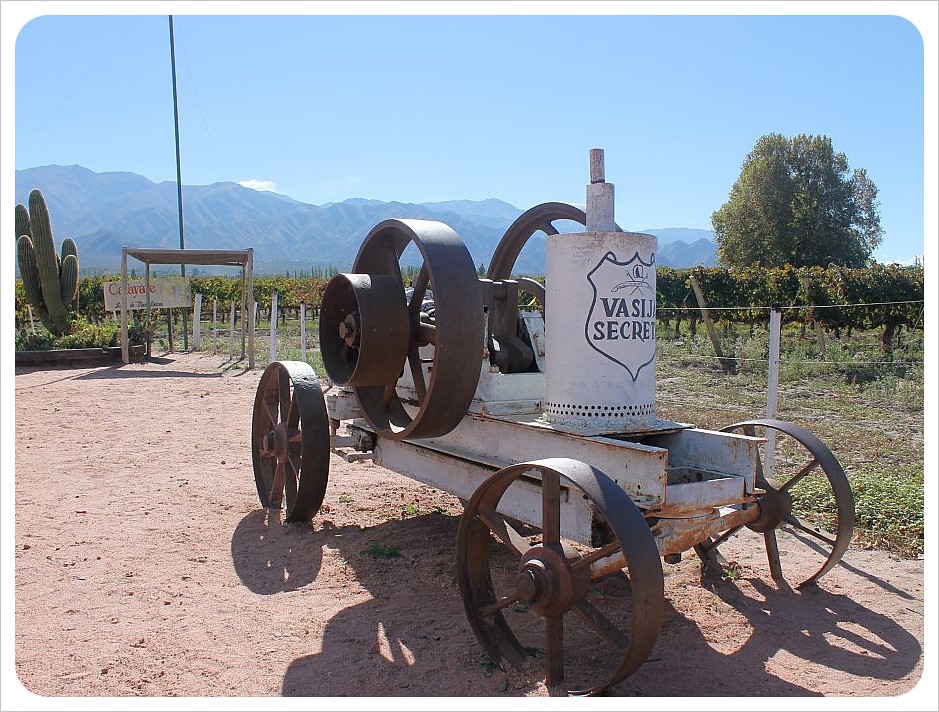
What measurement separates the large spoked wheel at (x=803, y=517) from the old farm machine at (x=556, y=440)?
17mm

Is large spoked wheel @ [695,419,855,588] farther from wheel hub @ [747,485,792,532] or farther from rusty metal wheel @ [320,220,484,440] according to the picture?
rusty metal wheel @ [320,220,484,440]

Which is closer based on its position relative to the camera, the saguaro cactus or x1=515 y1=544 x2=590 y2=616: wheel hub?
x1=515 y1=544 x2=590 y2=616: wheel hub

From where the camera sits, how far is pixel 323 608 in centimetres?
387

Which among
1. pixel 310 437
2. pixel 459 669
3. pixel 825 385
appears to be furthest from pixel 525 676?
pixel 825 385

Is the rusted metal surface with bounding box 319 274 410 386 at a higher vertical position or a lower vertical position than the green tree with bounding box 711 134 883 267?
lower

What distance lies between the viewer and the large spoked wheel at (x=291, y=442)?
4.89 m

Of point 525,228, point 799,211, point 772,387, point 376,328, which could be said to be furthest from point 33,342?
point 799,211

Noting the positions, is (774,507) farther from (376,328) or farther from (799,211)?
(799,211)

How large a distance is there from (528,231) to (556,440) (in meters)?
1.82

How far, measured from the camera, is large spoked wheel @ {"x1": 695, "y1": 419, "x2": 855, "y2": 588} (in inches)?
153

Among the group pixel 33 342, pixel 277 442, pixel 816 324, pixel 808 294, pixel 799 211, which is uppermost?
pixel 799 211

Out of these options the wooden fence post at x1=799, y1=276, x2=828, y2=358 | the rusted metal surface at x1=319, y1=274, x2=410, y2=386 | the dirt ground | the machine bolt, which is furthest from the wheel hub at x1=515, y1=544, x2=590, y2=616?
the wooden fence post at x1=799, y1=276, x2=828, y2=358

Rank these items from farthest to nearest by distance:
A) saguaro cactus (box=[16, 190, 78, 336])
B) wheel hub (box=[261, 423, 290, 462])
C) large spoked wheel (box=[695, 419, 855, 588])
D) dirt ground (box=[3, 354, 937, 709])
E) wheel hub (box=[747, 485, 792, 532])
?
saguaro cactus (box=[16, 190, 78, 336])
wheel hub (box=[261, 423, 290, 462])
wheel hub (box=[747, 485, 792, 532])
large spoked wheel (box=[695, 419, 855, 588])
dirt ground (box=[3, 354, 937, 709])

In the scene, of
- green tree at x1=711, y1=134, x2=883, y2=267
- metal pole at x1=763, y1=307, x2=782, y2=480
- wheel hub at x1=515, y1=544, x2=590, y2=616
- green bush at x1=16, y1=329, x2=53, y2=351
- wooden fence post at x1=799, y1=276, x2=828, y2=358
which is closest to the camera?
wheel hub at x1=515, y1=544, x2=590, y2=616
